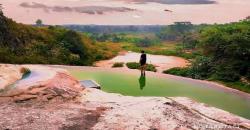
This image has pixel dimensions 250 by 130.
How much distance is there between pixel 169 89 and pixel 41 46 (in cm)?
1925

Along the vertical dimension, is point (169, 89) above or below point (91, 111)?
below

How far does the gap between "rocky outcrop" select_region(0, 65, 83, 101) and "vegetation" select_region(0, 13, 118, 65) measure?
1634 cm

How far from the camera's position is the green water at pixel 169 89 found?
23.1 metres

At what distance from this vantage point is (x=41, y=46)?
4175 centimetres

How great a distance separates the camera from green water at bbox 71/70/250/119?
909 inches

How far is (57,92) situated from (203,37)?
2296 cm

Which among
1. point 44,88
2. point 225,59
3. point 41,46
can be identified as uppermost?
point 41,46

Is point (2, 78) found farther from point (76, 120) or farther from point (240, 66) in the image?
point (240, 66)

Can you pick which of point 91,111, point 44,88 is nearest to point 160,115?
point 91,111

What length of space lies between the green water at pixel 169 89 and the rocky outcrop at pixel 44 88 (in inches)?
174

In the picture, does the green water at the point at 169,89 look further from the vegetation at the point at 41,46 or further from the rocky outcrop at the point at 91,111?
the vegetation at the point at 41,46

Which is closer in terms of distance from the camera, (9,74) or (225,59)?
(9,74)

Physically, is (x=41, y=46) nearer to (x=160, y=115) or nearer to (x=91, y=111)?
(x=91, y=111)

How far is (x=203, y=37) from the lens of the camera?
39.6 m
